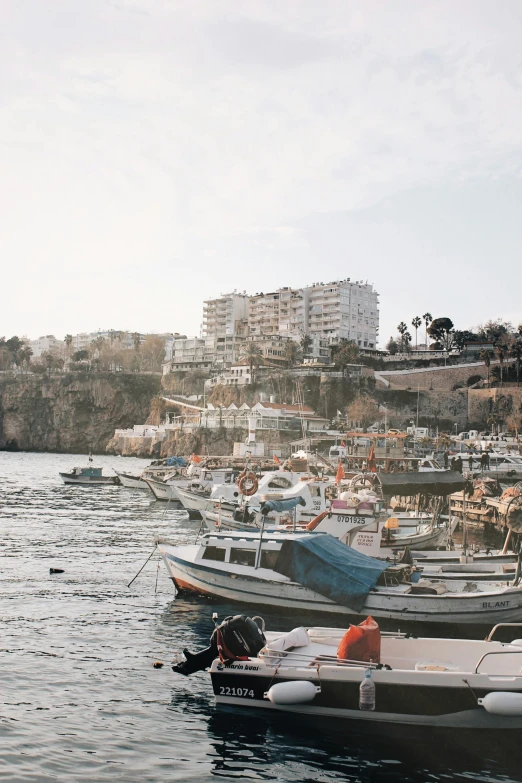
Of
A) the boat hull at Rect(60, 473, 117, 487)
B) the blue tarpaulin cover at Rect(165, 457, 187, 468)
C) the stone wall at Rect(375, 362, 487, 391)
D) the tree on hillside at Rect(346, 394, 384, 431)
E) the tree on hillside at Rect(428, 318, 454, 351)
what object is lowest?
the boat hull at Rect(60, 473, 117, 487)

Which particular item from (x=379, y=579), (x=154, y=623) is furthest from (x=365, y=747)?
(x=154, y=623)

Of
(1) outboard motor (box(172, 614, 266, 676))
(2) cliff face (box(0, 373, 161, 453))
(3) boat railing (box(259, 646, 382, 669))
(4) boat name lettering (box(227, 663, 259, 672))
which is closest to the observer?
(3) boat railing (box(259, 646, 382, 669))

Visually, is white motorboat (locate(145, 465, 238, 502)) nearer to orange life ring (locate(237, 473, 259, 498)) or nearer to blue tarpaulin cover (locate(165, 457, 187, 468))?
blue tarpaulin cover (locate(165, 457, 187, 468))

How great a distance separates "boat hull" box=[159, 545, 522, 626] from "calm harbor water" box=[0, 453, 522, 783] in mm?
591

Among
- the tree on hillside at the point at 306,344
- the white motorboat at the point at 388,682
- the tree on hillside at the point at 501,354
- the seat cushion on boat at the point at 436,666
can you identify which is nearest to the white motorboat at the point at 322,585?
the white motorboat at the point at 388,682

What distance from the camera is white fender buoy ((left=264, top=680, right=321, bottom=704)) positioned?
13.8m

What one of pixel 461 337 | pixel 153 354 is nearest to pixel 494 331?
pixel 461 337

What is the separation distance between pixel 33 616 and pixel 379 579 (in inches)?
411

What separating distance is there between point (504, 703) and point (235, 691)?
17.2ft

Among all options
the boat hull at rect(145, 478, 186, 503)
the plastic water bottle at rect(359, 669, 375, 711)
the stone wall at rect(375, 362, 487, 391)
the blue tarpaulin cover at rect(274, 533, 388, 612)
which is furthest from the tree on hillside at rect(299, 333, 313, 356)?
the plastic water bottle at rect(359, 669, 375, 711)

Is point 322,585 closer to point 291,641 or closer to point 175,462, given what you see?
point 291,641

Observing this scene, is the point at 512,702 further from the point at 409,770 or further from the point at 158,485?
the point at 158,485

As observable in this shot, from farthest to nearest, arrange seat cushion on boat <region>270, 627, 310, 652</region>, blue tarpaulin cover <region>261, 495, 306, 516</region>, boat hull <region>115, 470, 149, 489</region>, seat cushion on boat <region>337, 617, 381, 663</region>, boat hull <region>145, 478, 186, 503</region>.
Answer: boat hull <region>115, 470, 149, 489</region>
boat hull <region>145, 478, 186, 503</region>
blue tarpaulin cover <region>261, 495, 306, 516</region>
seat cushion on boat <region>270, 627, 310, 652</region>
seat cushion on boat <region>337, 617, 381, 663</region>

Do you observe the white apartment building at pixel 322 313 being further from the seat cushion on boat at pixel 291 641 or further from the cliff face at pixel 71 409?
the seat cushion on boat at pixel 291 641
